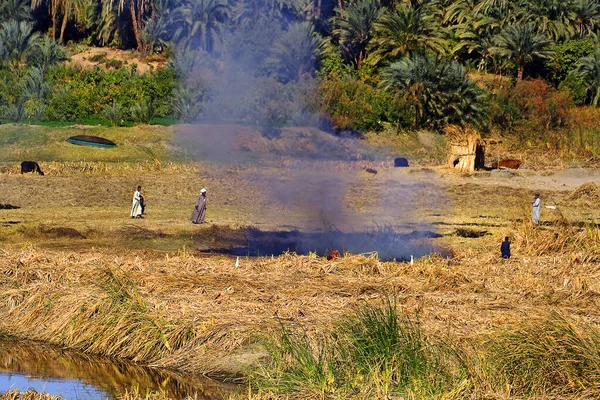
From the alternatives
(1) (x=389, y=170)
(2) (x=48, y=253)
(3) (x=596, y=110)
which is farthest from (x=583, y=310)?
(3) (x=596, y=110)

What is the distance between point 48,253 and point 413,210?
452 inches

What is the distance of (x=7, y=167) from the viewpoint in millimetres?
32219

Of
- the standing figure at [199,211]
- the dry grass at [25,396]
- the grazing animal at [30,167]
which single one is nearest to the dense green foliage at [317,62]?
the standing figure at [199,211]

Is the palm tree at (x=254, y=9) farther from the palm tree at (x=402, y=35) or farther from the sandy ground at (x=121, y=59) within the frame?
the sandy ground at (x=121, y=59)

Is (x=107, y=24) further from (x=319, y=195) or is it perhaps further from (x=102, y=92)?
(x=319, y=195)

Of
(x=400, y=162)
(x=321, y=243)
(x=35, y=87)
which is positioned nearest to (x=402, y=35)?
(x=400, y=162)

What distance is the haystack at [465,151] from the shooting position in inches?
1271

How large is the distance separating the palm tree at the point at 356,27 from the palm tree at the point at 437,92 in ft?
9.03

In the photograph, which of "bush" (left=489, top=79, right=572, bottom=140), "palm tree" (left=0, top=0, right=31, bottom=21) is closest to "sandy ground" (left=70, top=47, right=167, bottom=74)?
"palm tree" (left=0, top=0, right=31, bottom=21)

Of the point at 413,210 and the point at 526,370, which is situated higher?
the point at 526,370

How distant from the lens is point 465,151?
3234cm

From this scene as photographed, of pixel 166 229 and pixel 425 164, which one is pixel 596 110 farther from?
pixel 166 229

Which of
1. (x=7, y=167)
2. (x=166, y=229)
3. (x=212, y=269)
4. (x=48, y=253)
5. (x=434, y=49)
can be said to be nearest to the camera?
(x=212, y=269)

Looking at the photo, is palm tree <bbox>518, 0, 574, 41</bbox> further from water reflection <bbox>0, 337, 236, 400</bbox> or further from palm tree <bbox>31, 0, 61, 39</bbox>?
water reflection <bbox>0, 337, 236, 400</bbox>
